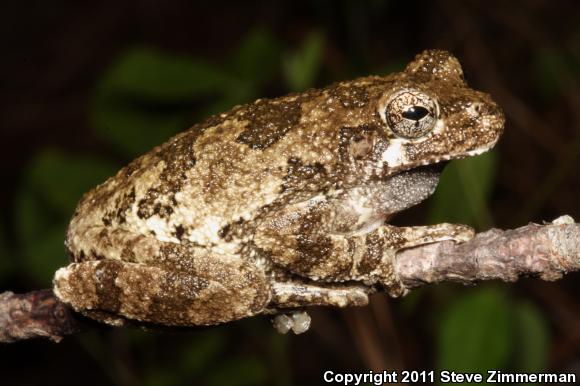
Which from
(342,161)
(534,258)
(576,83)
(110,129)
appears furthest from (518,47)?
(534,258)

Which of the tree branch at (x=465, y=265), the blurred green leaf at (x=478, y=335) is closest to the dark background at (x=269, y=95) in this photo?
the blurred green leaf at (x=478, y=335)

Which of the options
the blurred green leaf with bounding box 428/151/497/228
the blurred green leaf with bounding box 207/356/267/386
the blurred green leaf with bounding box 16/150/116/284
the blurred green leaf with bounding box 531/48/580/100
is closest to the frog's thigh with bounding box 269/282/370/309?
the blurred green leaf with bounding box 428/151/497/228

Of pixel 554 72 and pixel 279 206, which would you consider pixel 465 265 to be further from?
pixel 554 72

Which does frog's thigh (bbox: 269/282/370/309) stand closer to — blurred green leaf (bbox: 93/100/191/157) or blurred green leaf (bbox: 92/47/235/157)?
blurred green leaf (bbox: 92/47/235/157)

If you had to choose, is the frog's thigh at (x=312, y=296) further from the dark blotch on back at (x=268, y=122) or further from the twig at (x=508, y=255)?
the dark blotch on back at (x=268, y=122)

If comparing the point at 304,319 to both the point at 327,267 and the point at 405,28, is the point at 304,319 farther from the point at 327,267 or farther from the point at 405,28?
the point at 405,28

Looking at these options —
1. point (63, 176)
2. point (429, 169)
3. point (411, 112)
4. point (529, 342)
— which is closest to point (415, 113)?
point (411, 112)
